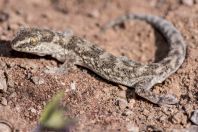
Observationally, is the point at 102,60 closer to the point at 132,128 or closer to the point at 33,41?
the point at 33,41

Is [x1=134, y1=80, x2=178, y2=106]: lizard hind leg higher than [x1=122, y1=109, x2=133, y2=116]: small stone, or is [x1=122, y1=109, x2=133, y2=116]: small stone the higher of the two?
[x1=134, y1=80, x2=178, y2=106]: lizard hind leg

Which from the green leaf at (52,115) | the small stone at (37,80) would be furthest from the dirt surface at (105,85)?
the green leaf at (52,115)

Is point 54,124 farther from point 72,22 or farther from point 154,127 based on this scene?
point 72,22

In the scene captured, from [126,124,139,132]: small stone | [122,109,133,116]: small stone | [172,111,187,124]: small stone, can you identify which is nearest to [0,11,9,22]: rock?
[122,109,133,116]: small stone

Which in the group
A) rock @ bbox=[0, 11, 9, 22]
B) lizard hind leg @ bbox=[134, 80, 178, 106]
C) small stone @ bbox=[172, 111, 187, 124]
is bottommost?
small stone @ bbox=[172, 111, 187, 124]

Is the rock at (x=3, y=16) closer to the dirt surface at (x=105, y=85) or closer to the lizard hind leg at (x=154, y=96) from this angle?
the dirt surface at (x=105, y=85)

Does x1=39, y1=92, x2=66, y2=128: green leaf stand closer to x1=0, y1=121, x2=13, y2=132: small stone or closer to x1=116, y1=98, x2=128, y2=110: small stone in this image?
x1=0, y1=121, x2=13, y2=132: small stone

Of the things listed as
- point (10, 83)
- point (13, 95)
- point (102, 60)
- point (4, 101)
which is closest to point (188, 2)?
point (102, 60)
